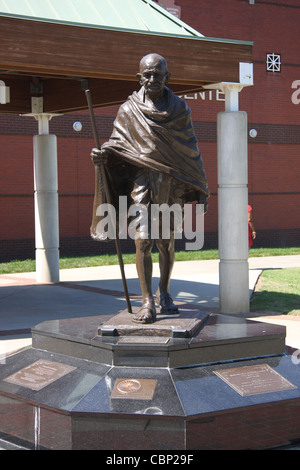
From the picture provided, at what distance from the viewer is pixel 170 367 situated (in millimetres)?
4926

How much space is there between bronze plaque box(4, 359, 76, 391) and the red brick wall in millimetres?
13851

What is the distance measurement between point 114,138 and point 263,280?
29.1 feet

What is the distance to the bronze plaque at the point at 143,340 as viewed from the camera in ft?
16.6

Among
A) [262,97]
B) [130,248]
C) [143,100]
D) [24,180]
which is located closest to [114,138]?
[143,100]

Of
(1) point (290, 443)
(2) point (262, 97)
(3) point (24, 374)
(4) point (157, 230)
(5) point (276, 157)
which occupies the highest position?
(2) point (262, 97)

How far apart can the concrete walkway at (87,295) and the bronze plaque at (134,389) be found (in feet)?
9.84

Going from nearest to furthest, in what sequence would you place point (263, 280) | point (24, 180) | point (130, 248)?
point (263, 280)
point (24, 180)
point (130, 248)

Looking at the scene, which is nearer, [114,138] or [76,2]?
[114,138]

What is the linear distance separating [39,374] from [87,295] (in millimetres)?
6931

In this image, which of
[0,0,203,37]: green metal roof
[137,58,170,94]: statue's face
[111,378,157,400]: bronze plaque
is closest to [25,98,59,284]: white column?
[0,0,203,37]: green metal roof

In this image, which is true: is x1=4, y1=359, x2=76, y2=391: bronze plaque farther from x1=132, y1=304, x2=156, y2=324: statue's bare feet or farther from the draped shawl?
the draped shawl

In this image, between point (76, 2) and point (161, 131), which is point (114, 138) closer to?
point (161, 131)

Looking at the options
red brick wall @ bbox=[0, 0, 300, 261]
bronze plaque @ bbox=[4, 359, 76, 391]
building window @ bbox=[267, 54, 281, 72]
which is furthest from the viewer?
building window @ bbox=[267, 54, 281, 72]

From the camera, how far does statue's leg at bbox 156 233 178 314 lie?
5965mm
